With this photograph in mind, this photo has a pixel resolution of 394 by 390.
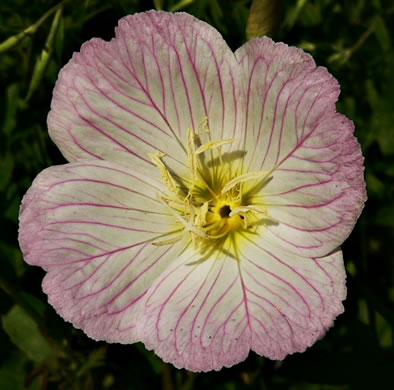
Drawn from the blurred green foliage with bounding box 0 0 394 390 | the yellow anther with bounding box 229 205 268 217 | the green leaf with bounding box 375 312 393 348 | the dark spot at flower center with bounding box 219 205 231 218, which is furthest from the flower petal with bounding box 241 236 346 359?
the green leaf with bounding box 375 312 393 348

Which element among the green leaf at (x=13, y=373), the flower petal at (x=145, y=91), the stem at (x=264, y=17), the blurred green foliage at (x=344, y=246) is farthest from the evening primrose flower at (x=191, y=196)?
the green leaf at (x=13, y=373)

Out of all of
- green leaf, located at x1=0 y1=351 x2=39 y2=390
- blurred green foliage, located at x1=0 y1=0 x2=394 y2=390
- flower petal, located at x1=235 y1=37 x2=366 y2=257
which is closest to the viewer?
flower petal, located at x1=235 y1=37 x2=366 y2=257

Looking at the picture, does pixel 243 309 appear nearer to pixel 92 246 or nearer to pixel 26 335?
pixel 92 246

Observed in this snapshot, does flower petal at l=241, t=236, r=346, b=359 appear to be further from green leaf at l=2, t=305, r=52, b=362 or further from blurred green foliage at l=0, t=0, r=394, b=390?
green leaf at l=2, t=305, r=52, b=362

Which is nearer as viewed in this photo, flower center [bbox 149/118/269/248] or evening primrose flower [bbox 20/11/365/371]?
evening primrose flower [bbox 20/11/365/371]

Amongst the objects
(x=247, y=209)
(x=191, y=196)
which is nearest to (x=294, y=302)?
(x=247, y=209)

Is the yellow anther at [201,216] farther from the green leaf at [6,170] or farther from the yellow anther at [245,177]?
the green leaf at [6,170]
